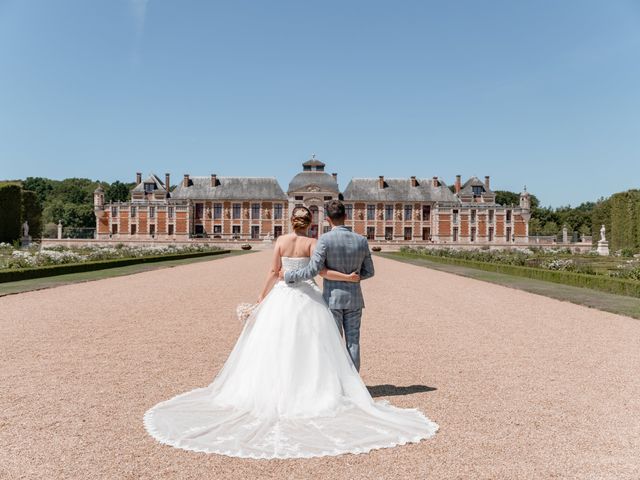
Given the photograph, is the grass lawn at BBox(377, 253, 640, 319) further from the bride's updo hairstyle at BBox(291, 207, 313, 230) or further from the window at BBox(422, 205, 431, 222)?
the window at BBox(422, 205, 431, 222)

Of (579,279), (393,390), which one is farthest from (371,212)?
(393,390)

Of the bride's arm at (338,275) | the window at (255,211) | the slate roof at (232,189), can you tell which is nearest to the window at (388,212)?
the slate roof at (232,189)

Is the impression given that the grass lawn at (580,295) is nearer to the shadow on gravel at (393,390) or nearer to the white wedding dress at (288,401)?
the shadow on gravel at (393,390)

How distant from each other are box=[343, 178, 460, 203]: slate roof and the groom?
6070 cm

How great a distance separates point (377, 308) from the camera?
1092 cm

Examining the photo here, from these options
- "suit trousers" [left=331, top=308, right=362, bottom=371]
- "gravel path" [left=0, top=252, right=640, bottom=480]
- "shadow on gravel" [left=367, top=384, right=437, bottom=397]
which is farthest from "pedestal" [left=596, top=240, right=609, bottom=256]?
"suit trousers" [left=331, top=308, right=362, bottom=371]

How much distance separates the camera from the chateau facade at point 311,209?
208 ft

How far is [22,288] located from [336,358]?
38.5 feet

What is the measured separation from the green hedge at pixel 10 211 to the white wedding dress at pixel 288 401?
36.1m

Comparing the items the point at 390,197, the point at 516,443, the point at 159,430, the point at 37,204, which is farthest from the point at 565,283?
the point at 390,197

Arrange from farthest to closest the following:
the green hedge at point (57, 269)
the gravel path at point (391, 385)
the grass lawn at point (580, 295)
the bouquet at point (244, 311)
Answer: the green hedge at point (57, 269) → the grass lawn at point (580, 295) → the bouquet at point (244, 311) → the gravel path at point (391, 385)

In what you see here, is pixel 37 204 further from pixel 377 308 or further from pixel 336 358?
pixel 336 358

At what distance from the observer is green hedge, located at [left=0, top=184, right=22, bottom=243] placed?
35.2 m

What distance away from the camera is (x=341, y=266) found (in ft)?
14.3
